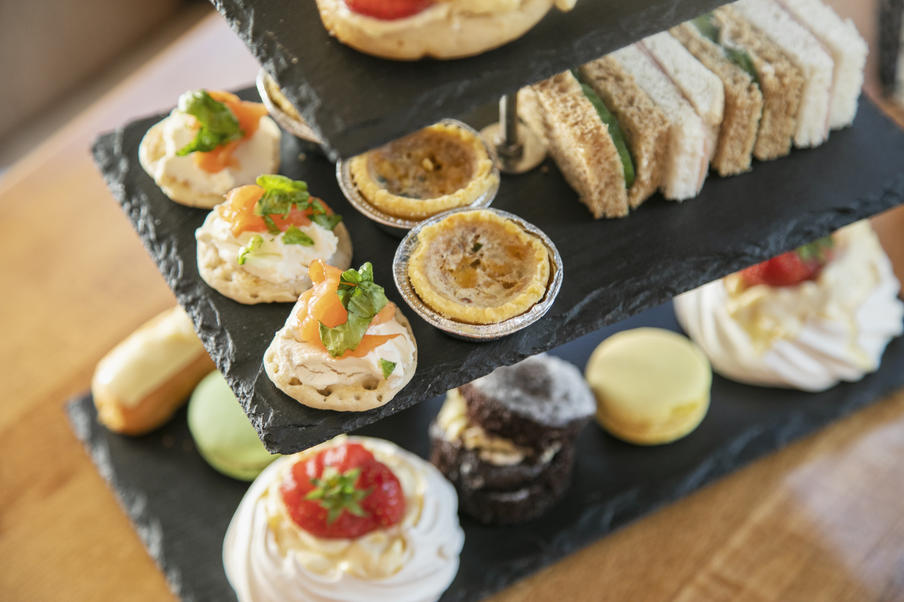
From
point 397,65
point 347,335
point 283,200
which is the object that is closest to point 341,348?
point 347,335

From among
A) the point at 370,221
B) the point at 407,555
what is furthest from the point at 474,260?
the point at 407,555

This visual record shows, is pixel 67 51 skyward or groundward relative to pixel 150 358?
skyward

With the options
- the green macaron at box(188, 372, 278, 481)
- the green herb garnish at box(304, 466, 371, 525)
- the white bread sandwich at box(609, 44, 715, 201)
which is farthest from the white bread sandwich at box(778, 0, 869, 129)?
the green macaron at box(188, 372, 278, 481)

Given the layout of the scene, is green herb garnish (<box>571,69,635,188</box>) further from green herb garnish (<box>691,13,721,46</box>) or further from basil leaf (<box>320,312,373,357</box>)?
basil leaf (<box>320,312,373,357</box>)

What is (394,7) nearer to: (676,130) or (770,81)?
(676,130)

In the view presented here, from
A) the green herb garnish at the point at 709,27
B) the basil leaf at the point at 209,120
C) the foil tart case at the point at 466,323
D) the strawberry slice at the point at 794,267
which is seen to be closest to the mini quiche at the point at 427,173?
the foil tart case at the point at 466,323

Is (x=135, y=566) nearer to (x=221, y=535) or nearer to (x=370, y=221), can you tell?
(x=221, y=535)
